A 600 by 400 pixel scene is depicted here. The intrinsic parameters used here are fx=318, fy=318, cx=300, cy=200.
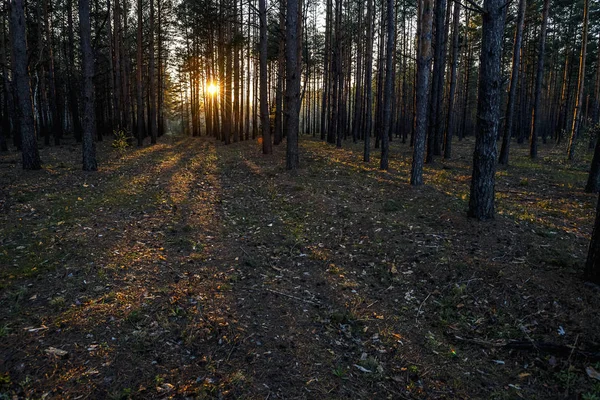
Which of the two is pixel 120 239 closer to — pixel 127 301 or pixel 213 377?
pixel 127 301

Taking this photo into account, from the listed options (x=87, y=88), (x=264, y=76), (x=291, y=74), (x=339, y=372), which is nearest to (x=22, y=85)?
(x=87, y=88)

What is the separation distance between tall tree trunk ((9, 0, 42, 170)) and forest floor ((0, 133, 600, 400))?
3536 mm

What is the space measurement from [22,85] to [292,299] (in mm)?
13408

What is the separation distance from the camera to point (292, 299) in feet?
16.3

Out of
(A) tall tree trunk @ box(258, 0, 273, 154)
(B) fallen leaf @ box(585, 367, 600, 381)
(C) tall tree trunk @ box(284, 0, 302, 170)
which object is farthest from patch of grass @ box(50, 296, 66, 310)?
(A) tall tree trunk @ box(258, 0, 273, 154)

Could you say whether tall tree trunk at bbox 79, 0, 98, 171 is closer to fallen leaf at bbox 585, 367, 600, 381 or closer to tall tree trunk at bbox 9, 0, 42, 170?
tall tree trunk at bbox 9, 0, 42, 170

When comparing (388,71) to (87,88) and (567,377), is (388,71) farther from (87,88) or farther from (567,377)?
(87,88)

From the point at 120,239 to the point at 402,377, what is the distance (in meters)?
5.84

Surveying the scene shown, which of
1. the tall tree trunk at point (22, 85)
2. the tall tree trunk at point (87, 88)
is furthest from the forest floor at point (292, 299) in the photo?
the tall tree trunk at point (22, 85)

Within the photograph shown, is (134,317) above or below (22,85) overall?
below

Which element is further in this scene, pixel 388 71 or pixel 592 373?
pixel 388 71

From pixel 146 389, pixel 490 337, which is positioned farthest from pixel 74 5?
pixel 490 337

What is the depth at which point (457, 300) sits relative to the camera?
494 centimetres

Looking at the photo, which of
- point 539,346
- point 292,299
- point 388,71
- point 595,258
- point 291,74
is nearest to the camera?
point 539,346
